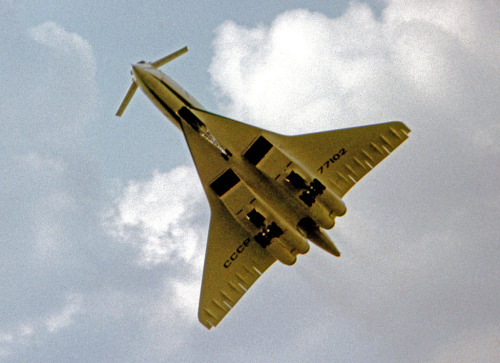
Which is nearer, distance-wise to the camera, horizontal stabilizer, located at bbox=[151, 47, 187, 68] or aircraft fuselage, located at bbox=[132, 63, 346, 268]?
aircraft fuselage, located at bbox=[132, 63, 346, 268]

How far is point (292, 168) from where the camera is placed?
3847cm

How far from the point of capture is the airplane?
127ft

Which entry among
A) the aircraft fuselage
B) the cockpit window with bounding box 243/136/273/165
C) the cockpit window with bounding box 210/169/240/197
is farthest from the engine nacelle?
the cockpit window with bounding box 210/169/240/197

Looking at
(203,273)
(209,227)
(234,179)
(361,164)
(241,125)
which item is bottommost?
(203,273)

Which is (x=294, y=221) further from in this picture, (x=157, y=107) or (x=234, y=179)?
(x=157, y=107)

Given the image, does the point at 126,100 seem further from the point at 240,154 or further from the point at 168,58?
the point at 240,154

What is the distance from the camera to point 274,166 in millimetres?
38469

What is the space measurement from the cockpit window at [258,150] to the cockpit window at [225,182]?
1751mm

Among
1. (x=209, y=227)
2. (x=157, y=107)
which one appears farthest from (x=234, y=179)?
(x=157, y=107)

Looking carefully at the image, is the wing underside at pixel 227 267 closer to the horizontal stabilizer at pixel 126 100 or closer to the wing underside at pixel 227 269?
the wing underside at pixel 227 269

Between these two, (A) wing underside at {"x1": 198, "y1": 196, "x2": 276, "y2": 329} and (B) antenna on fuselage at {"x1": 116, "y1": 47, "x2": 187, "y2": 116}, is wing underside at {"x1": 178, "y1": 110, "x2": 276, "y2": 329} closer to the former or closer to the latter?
(A) wing underside at {"x1": 198, "y1": 196, "x2": 276, "y2": 329}

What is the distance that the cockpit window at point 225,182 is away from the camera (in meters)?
39.3

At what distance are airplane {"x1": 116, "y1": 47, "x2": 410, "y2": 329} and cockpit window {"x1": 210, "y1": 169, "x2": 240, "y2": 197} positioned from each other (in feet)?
0.25

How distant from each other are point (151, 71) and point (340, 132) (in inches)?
611
